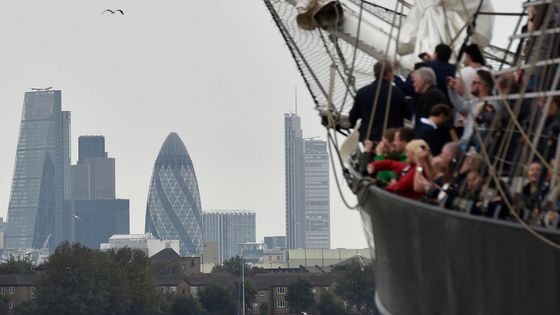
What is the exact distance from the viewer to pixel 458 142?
57.7ft

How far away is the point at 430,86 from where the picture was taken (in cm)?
1866

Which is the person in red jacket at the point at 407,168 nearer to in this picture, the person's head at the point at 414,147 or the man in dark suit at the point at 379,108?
the person's head at the point at 414,147

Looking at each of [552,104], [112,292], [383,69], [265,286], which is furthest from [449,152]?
[265,286]

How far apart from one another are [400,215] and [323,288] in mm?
173739

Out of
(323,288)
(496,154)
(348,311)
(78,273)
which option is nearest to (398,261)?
(496,154)

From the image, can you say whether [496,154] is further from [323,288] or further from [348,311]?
[323,288]

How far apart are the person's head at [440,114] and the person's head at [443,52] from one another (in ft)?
5.10

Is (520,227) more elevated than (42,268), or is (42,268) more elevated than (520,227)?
(42,268)

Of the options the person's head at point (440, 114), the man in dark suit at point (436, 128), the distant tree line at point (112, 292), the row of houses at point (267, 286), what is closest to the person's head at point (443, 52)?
the man in dark suit at point (436, 128)

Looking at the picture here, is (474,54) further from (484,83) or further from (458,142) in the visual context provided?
(484,83)

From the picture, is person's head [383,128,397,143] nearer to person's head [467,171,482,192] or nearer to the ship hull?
the ship hull

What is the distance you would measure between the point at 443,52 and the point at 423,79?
1.03 metres

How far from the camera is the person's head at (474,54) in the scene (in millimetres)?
18594

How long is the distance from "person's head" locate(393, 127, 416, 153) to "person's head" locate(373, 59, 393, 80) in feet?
2.55
